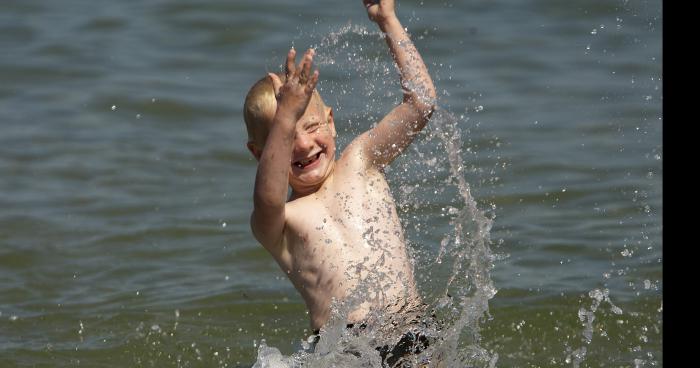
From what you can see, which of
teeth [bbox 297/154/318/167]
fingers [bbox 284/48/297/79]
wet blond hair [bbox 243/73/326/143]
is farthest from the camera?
teeth [bbox 297/154/318/167]

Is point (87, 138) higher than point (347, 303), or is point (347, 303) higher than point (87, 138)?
point (347, 303)

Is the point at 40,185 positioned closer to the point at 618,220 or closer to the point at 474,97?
the point at 474,97

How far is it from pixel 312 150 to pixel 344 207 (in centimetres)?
20

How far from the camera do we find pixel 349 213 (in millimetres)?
3377

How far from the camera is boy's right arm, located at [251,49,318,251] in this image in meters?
2.81

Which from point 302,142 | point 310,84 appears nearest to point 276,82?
point 310,84

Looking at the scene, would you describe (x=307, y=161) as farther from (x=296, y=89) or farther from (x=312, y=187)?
(x=296, y=89)

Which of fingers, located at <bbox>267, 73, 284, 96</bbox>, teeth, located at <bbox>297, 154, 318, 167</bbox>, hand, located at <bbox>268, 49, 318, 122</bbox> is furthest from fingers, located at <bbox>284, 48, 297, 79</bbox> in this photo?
teeth, located at <bbox>297, 154, 318, 167</bbox>

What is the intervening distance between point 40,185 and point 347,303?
3.41m

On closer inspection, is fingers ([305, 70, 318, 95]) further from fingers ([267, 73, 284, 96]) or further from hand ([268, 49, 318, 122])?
fingers ([267, 73, 284, 96])

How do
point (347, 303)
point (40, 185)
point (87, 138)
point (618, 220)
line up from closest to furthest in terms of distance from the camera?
point (347, 303) → point (618, 220) → point (40, 185) → point (87, 138)

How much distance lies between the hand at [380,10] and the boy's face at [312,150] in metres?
0.33

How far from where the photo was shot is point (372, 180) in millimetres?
Result: 3459

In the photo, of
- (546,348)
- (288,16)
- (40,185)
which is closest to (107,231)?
(40,185)
